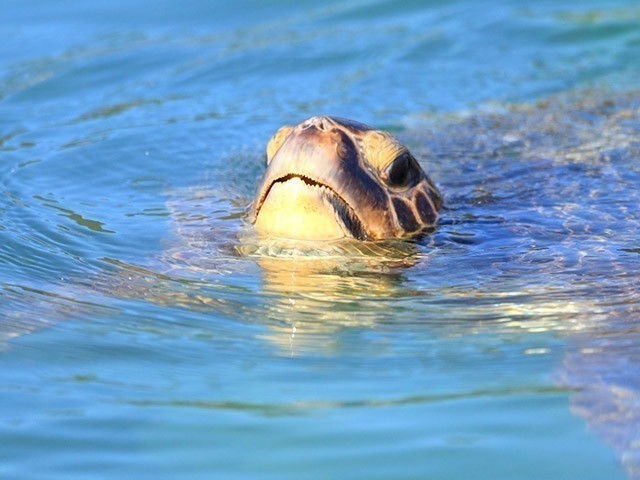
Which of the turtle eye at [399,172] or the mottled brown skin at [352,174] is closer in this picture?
the mottled brown skin at [352,174]

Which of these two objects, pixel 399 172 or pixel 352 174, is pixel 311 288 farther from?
pixel 399 172

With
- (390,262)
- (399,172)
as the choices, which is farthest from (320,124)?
(390,262)

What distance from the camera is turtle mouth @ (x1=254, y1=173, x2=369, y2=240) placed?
4.01 m

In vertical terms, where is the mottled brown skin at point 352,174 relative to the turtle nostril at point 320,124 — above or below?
below

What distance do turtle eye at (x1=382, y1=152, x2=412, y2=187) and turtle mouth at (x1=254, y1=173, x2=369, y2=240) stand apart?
0.90 feet

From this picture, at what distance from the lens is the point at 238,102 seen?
7.78 m

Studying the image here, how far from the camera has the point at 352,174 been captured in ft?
13.3

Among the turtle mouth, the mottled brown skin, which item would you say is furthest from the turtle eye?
the turtle mouth

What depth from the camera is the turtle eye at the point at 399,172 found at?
13.9 ft

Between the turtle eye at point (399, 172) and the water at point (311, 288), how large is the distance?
11.8 inches

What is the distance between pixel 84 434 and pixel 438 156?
402cm

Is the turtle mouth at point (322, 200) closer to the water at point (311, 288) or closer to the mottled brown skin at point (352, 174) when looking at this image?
the mottled brown skin at point (352, 174)

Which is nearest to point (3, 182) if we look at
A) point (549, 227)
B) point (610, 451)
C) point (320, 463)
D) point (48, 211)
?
point (48, 211)

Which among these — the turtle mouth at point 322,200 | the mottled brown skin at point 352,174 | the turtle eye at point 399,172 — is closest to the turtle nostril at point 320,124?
the mottled brown skin at point 352,174
